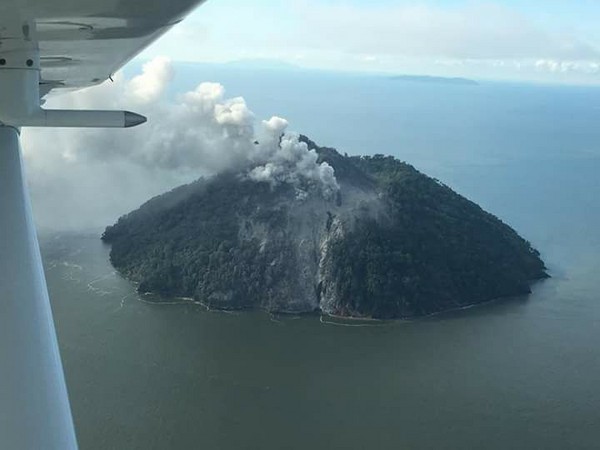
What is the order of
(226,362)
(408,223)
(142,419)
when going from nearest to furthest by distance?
(142,419) → (226,362) → (408,223)

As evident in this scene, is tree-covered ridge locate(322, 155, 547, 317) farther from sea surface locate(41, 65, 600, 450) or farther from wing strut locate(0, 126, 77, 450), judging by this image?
wing strut locate(0, 126, 77, 450)

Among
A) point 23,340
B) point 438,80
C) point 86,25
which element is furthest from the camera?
point 438,80

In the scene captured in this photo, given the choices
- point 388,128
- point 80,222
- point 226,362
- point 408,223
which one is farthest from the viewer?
point 388,128

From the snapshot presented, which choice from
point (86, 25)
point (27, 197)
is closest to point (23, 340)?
point (27, 197)

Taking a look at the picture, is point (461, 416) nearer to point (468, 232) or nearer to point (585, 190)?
point (468, 232)

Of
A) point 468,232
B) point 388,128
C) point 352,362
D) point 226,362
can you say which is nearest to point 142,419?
point 226,362

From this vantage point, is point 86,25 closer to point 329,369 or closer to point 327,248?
point 329,369

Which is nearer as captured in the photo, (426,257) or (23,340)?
(23,340)
